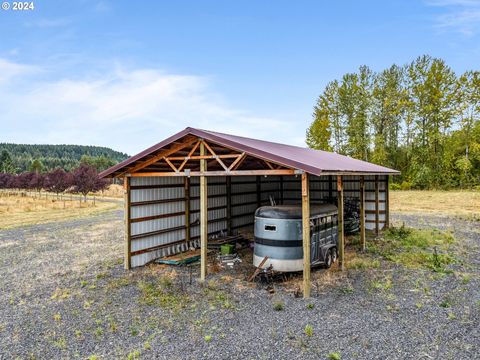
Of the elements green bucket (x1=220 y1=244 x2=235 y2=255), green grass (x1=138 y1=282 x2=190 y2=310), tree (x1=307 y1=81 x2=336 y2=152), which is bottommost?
green grass (x1=138 y1=282 x2=190 y2=310)

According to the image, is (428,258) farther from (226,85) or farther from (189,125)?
(226,85)

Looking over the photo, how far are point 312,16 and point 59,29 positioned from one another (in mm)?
12503

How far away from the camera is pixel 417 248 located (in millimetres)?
12016

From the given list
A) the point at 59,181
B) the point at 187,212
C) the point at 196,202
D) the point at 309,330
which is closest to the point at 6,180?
the point at 59,181

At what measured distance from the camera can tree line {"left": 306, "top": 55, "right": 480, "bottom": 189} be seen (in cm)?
3256

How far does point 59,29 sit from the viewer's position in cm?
1577

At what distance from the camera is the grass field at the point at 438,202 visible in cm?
2229

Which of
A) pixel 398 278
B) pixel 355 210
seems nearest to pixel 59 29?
pixel 355 210

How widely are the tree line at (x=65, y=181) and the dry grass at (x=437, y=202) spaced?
2390cm

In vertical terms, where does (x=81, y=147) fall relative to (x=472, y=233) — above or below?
above

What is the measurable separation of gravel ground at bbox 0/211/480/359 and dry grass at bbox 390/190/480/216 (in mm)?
13945

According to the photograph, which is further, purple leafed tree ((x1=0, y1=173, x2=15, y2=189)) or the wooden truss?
purple leafed tree ((x1=0, y1=173, x2=15, y2=189))

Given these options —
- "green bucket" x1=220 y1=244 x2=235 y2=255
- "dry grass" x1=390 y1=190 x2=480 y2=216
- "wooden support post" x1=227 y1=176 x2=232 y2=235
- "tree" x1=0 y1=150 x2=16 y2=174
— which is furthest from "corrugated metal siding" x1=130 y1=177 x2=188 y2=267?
"tree" x1=0 y1=150 x2=16 y2=174

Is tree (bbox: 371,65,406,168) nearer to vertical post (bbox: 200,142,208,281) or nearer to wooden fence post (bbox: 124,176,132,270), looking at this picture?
vertical post (bbox: 200,142,208,281)
